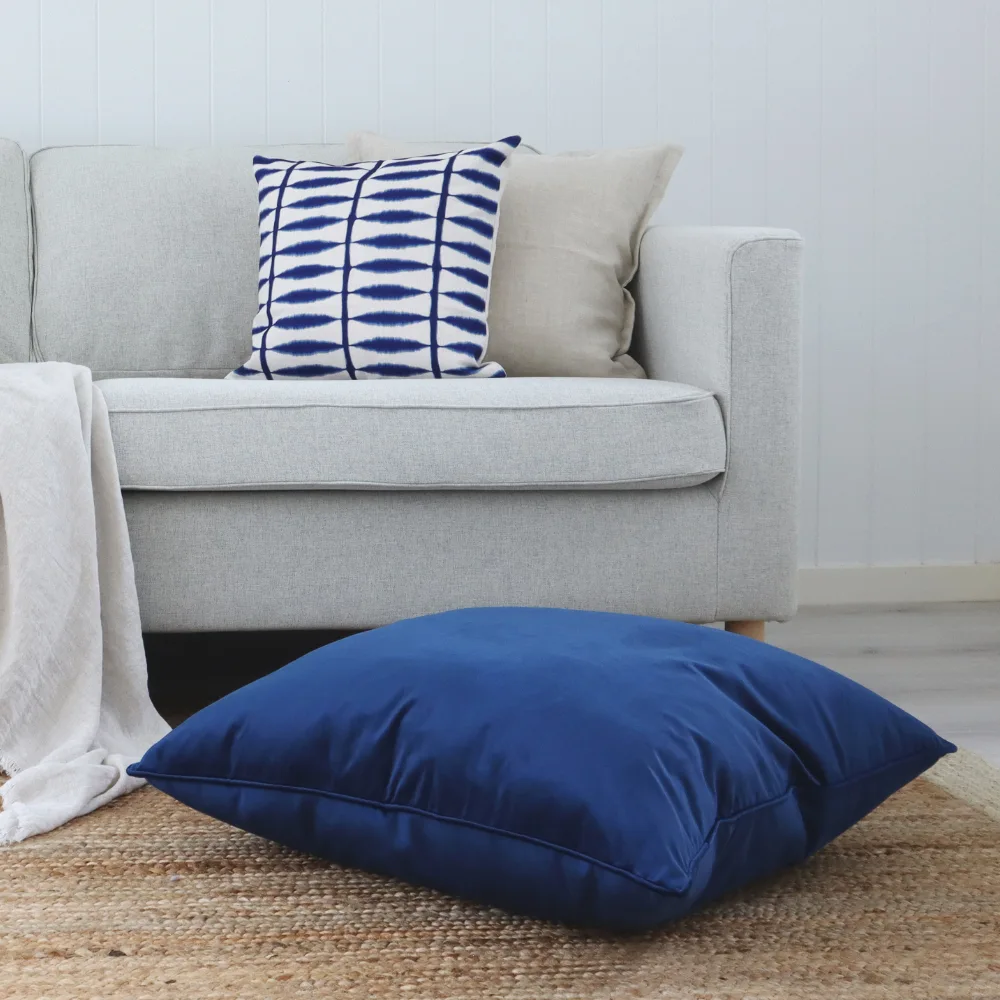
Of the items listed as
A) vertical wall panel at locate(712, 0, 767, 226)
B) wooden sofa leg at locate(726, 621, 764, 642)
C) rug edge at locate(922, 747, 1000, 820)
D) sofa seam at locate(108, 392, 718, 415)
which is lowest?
rug edge at locate(922, 747, 1000, 820)

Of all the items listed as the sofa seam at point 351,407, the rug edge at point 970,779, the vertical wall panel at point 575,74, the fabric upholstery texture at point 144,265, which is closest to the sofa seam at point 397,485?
the sofa seam at point 351,407

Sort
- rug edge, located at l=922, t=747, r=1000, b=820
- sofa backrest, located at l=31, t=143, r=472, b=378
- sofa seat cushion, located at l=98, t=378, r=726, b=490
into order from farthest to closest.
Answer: sofa backrest, located at l=31, t=143, r=472, b=378, sofa seat cushion, located at l=98, t=378, r=726, b=490, rug edge, located at l=922, t=747, r=1000, b=820

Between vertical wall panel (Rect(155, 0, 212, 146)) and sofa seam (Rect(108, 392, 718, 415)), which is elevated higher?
vertical wall panel (Rect(155, 0, 212, 146))

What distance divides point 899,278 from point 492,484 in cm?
157

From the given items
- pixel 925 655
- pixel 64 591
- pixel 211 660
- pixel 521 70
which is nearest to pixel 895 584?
pixel 925 655

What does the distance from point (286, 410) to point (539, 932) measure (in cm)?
89

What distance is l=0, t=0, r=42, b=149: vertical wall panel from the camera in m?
2.72

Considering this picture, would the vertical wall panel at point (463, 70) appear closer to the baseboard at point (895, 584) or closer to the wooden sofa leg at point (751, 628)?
the baseboard at point (895, 584)

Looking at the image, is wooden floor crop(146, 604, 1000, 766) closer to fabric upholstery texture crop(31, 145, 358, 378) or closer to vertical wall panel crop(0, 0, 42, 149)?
fabric upholstery texture crop(31, 145, 358, 378)

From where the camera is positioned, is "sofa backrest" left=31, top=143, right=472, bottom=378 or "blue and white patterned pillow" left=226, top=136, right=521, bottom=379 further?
"sofa backrest" left=31, top=143, right=472, bottom=378

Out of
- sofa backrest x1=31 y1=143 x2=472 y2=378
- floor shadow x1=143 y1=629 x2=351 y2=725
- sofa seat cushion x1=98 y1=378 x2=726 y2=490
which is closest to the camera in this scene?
sofa seat cushion x1=98 y1=378 x2=726 y2=490

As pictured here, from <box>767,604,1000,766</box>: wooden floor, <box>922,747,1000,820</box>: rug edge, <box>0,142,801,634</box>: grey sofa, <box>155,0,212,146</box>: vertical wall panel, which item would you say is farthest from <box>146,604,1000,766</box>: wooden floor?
→ <box>155,0,212,146</box>: vertical wall panel

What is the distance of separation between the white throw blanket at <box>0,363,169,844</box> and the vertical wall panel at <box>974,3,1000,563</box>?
6.85 feet

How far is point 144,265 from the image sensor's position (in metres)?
2.34
